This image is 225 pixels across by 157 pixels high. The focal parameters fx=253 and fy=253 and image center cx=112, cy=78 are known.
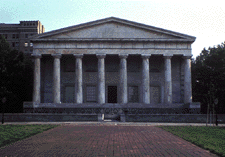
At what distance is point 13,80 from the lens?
4562cm

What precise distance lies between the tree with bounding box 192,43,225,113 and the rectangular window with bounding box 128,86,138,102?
1362cm

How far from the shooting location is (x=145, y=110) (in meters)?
38.8

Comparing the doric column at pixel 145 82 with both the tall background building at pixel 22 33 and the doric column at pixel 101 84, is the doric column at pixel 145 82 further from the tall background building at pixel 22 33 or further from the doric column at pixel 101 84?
the tall background building at pixel 22 33

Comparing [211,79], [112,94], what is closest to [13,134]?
[112,94]

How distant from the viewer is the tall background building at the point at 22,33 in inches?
3878

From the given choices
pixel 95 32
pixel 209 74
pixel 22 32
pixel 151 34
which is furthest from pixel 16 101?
pixel 22 32

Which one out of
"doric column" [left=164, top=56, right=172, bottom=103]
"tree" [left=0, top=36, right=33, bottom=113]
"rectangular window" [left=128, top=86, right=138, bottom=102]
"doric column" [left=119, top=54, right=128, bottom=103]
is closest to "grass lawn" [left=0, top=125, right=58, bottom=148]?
"doric column" [left=119, top=54, right=128, bottom=103]

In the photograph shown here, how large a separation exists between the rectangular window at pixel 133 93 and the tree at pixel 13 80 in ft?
64.3

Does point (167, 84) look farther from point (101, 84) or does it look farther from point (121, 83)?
point (101, 84)

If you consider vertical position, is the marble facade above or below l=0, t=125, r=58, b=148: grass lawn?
above

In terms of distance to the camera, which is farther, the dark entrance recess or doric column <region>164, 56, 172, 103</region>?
the dark entrance recess

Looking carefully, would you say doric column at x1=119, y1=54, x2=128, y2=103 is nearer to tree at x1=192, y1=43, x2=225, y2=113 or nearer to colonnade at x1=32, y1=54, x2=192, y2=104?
colonnade at x1=32, y1=54, x2=192, y2=104

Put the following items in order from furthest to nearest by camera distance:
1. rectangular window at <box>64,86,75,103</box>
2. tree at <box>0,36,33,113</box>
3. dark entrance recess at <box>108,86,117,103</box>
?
dark entrance recess at <box>108,86,117,103</box>, rectangular window at <box>64,86,75,103</box>, tree at <box>0,36,33,113</box>

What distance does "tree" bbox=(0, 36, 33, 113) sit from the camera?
44.6m
